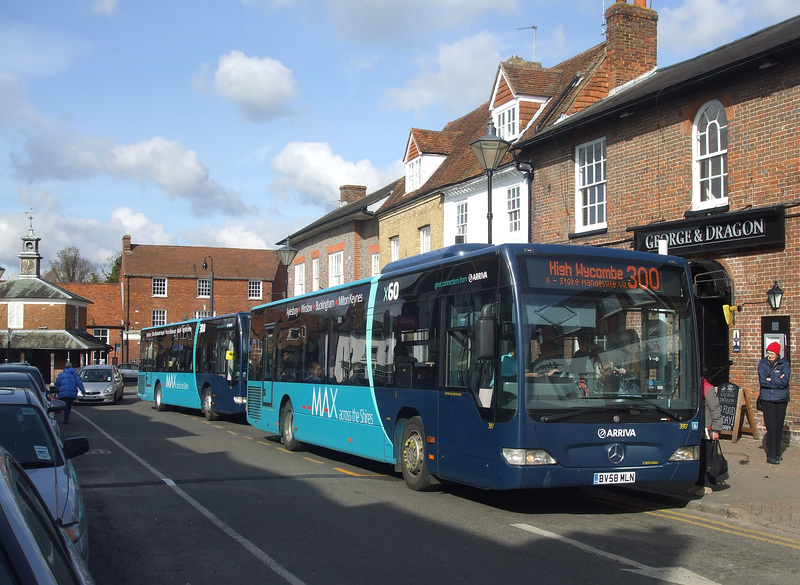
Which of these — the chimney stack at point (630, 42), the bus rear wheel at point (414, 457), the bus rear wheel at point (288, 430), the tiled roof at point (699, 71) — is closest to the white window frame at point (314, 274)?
the tiled roof at point (699, 71)

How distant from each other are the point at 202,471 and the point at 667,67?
15421mm

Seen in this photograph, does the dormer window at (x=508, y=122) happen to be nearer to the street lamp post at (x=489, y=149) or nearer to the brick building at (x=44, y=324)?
the street lamp post at (x=489, y=149)

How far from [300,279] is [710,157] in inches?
1159

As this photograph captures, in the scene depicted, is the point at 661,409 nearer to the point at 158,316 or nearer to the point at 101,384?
the point at 101,384

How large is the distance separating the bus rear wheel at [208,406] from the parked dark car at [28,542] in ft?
71.9

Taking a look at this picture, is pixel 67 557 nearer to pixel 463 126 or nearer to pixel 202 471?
pixel 202 471

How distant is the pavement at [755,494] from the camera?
9172mm

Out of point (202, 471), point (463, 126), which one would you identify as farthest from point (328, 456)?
point (463, 126)

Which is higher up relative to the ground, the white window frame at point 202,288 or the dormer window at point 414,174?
the dormer window at point 414,174

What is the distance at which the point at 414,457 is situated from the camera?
435 inches

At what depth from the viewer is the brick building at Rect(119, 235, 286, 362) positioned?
71938mm

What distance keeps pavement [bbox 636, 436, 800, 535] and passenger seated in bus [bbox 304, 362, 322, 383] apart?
6.07 m

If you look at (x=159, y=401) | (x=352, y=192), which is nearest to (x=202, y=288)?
(x=352, y=192)

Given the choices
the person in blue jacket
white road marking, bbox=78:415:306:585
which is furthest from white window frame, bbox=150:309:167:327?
white road marking, bbox=78:415:306:585
